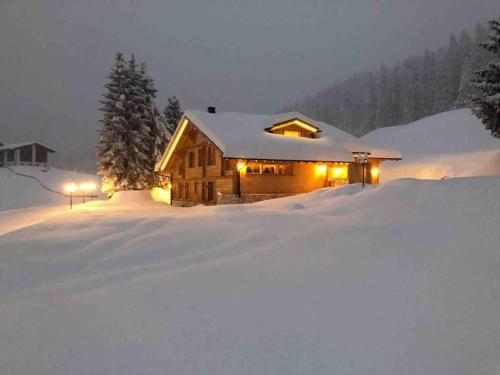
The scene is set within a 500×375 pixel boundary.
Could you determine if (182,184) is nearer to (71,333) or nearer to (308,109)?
(71,333)

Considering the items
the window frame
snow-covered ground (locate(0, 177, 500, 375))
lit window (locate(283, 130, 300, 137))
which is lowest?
snow-covered ground (locate(0, 177, 500, 375))

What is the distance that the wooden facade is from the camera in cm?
1991

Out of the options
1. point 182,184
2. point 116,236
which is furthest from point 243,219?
point 182,184

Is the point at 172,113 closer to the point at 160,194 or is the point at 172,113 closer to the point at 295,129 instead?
the point at 160,194

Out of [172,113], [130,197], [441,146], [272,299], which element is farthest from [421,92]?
[272,299]

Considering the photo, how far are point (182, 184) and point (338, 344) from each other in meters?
24.9

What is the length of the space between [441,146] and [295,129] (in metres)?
37.2

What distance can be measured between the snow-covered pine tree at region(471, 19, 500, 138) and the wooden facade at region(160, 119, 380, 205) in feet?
24.7

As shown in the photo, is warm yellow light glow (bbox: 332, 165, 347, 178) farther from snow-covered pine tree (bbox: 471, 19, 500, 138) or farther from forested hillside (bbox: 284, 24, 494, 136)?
forested hillside (bbox: 284, 24, 494, 136)

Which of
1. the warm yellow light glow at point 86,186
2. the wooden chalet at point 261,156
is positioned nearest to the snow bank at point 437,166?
the wooden chalet at point 261,156

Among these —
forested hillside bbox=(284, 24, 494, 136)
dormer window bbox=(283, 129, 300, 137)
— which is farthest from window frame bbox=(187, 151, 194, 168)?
forested hillside bbox=(284, 24, 494, 136)

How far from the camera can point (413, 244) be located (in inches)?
238

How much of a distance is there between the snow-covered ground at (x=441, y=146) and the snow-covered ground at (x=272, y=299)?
23.6 m

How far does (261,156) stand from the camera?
18.9 m
